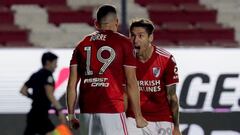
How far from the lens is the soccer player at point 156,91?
7.03m

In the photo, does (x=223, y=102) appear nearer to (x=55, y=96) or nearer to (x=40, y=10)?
(x=55, y=96)

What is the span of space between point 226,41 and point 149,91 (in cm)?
836

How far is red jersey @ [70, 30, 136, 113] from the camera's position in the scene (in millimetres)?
6180

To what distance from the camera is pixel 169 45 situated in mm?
14750

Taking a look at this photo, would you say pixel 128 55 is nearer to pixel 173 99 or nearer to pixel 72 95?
pixel 72 95

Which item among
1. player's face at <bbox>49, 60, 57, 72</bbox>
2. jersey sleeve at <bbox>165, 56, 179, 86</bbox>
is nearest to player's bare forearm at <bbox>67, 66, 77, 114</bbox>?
jersey sleeve at <bbox>165, 56, 179, 86</bbox>

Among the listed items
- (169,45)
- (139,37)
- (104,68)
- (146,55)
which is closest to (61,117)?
(169,45)

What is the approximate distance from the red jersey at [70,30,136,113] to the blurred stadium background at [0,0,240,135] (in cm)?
592

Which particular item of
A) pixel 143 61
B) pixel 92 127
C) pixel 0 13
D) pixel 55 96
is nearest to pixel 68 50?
pixel 55 96

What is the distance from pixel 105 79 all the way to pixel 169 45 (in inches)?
341

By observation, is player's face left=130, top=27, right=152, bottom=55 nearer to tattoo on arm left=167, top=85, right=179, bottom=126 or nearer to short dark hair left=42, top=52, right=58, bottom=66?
tattoo on arm left=167, top=85, right=179, bottom=126

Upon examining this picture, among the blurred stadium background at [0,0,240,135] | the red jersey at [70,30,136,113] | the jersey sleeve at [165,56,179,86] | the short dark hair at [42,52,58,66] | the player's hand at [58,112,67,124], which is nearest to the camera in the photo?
the red jersey at [70,30,136,113]

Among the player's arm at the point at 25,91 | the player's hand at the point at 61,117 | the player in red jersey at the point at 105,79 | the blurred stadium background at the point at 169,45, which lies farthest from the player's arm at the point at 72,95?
the blurred stadium background at the point at 169,45

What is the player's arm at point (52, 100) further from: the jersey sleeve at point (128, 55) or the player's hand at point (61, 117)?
the jersey sleeve at point (128, 55)
